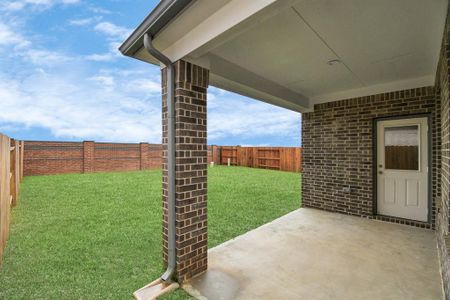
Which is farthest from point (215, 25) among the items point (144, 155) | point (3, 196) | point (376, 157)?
point (144, 155)

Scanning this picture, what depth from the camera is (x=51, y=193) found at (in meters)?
6.60

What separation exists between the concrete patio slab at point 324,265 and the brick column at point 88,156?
11308 mm

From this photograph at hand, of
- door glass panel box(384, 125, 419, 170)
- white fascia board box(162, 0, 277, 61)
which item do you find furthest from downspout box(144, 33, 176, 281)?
door glass panel box(384, 125, 419, 170)

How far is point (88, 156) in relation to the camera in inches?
477

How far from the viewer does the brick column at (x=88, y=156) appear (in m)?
12.0

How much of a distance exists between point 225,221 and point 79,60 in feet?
40.3

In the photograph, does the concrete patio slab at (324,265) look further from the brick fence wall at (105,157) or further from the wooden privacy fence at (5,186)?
the brick fence wall at (105,157)

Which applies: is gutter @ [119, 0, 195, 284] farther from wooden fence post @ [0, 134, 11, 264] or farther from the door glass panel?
the door glass panel

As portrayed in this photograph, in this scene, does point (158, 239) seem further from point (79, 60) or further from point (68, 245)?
point (79, 60)

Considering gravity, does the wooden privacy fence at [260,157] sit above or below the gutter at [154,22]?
below

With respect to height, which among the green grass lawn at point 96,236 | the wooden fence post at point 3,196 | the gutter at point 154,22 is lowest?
the green grass lawn at point 96,236

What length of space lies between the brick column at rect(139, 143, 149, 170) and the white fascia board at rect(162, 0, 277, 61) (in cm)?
1239

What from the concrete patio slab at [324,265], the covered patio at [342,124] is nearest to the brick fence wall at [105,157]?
the covered patio at [342,124]

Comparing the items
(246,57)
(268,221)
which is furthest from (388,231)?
(246,57)
